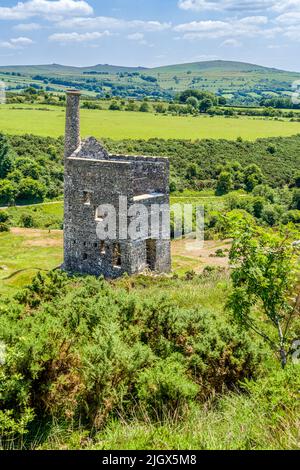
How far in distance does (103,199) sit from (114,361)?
1464 cm

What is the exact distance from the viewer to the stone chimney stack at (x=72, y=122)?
23.3 metres

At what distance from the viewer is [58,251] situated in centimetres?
3117

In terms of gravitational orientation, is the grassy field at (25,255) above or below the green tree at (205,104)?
below

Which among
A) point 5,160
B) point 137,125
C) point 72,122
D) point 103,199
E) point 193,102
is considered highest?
point 193,102

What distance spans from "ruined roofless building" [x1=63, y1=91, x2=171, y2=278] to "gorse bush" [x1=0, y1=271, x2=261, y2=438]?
36.2 ft

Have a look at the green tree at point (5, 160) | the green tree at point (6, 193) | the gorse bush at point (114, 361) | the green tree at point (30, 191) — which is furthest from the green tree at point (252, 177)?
the gorse bush at point (114, 361)

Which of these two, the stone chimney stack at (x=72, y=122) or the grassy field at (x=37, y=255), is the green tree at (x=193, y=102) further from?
the stone chimney stack at (x=72, y=122)

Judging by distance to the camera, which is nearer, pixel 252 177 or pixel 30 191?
pixel 30 191

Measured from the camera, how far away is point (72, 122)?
23.4 meters

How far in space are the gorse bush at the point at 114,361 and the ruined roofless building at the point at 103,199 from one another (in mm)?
11046

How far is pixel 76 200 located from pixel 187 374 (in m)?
15.5

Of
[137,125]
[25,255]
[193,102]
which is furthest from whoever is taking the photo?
[193,102]

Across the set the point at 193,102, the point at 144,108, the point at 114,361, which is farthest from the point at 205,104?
the point at 114,361

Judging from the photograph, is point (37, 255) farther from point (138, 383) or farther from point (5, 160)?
point (5, 160)
